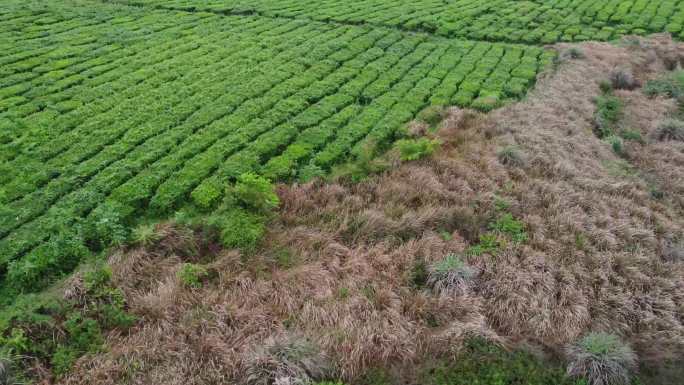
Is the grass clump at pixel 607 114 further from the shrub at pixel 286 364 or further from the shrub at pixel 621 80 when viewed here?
the shrub at pixel 286 364

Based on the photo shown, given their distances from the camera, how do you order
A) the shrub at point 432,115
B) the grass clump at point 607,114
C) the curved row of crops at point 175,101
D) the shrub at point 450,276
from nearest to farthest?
the shrub at point 450,276, the curved row of crops at point 175,101, the shrub at point 432,115, the grass clump at point 607,114

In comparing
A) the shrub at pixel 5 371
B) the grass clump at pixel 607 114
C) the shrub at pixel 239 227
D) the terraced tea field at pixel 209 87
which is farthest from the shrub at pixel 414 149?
the shrub at pixel 5 371

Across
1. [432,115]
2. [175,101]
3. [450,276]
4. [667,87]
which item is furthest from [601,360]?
[667,87]

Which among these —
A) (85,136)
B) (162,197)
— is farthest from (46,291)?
(85,136)

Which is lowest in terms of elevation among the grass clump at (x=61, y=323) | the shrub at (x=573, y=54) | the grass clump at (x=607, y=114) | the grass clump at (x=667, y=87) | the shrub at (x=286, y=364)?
the grass clump at (x=667, y=87)

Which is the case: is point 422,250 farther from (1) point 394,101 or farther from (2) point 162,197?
(1) point 394,101

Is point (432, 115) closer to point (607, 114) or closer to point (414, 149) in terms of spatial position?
point (414, 149)

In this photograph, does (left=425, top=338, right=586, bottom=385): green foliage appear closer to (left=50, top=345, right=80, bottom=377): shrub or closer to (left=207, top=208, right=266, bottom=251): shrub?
(left=207, top=208, right=266, bottom=251): shrub
